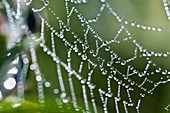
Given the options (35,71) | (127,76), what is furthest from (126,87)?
(35,71)

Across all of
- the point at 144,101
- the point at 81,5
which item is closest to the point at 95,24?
the point at 81,5

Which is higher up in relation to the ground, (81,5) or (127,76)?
(81,5)

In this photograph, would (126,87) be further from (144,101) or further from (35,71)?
(35,71)

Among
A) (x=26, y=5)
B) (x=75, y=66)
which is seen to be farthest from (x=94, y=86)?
(x=26, y=5)

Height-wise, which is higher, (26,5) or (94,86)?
(26,5)

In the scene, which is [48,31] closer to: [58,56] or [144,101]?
[58,56]
